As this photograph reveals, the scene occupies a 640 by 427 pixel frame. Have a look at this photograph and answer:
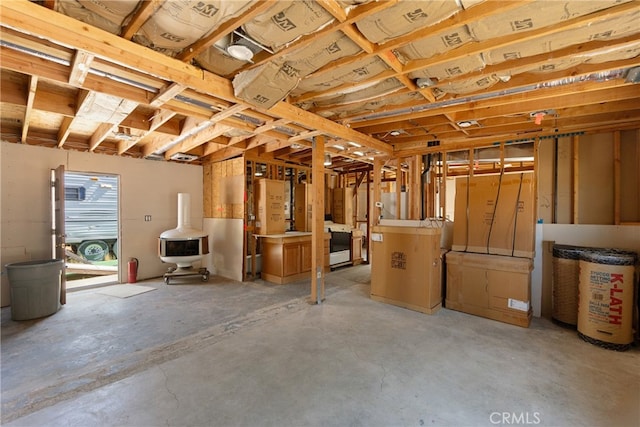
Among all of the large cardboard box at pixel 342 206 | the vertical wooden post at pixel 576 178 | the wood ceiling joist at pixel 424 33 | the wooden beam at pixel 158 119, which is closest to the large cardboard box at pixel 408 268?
the vertical wooden post at pixel 576 178

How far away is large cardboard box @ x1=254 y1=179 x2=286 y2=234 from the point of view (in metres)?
5.68

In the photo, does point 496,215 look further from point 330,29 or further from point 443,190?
point 330,29

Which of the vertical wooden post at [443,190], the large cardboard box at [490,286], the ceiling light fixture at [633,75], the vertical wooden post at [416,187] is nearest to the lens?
the ceiling light fixture at [633,75]

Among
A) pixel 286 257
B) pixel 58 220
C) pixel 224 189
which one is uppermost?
pixel 224 189

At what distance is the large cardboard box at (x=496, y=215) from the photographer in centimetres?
363

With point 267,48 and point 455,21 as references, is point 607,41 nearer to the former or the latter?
point 455,21

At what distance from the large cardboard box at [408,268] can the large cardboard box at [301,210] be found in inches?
110

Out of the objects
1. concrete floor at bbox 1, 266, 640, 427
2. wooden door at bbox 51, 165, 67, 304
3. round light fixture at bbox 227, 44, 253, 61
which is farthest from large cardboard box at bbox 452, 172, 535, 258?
wooden door at bbox 51, 165, 67, 304

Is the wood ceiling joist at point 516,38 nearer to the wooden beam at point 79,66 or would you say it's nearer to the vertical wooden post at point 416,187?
the wooden beam at point 79,66

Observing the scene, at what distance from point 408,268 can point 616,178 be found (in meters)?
2.83

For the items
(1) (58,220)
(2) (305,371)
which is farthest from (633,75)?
(1) (58,220)

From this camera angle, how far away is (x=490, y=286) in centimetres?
358

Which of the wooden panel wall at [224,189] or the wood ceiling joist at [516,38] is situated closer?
the wood ceiling joist at [516,38]

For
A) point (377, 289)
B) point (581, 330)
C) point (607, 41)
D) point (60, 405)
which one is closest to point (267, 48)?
point (607, 41)
